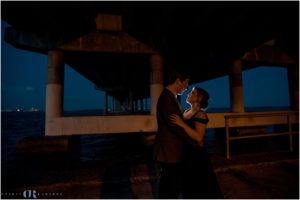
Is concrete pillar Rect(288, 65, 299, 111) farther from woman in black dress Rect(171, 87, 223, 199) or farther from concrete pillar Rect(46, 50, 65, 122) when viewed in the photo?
concrete pillar Rect(46, 50, 65, 122)

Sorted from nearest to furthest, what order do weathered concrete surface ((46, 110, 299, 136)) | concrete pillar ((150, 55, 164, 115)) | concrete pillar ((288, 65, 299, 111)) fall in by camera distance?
weathered concrete surface ((46, 110, 299, 136)) < concrete pillar ((150, 55, 164, 115)) < concrete pillar ((288, 65, 299, 111))

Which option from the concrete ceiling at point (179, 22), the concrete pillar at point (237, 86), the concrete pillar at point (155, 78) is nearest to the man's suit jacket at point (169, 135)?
the concrete ceiling at point (179, 22)

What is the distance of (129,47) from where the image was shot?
10656 millimetres

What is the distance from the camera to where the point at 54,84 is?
9.88 metres

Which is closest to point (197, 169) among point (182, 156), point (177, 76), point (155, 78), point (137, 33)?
point (182, 156)

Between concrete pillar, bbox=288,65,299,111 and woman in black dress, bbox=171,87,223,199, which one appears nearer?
woman in black dress, bbox=171,87,223,199

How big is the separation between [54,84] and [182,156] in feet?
36.0

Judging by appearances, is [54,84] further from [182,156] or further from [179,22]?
[182,156]

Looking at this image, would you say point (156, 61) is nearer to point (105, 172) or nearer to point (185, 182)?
point (105, 172)

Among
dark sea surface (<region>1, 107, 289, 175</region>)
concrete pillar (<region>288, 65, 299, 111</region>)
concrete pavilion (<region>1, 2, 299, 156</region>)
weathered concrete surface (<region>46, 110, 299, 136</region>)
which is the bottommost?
dark sea surface (<region>1, 107, 289, 175</region>)

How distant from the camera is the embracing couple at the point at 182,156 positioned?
5.01 ft

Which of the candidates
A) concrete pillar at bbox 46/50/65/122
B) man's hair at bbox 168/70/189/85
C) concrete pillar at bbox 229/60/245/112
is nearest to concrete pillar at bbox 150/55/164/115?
concrete pillar at bbox 46/50/65/122

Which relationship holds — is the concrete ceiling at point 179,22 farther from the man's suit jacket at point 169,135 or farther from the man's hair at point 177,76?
the man's suit jacket at point 169,135

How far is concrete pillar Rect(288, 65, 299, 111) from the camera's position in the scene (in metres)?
15.1
